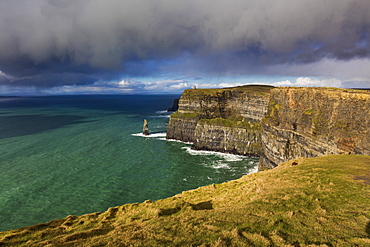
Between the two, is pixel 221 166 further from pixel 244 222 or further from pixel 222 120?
pixel 244 222

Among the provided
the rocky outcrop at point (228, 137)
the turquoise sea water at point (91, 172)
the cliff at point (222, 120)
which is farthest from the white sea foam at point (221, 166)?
the cliff at point (222, 120)

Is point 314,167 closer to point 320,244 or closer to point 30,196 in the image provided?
point 320,244

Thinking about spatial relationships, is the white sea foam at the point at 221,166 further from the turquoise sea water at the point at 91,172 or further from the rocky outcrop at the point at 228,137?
the rocky outcrop at the point at 228,137

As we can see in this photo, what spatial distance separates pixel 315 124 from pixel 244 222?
1501 inches

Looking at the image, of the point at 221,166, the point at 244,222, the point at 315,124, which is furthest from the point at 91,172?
the point at 315,124

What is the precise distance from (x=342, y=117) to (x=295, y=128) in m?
12.0

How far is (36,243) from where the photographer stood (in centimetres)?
1375

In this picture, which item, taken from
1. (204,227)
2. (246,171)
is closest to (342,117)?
(246,171)

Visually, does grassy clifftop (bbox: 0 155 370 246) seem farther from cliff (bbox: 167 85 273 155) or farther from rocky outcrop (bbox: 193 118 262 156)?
cliff (bbox: 167 85 273 155)

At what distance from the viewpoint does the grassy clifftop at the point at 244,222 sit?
1273 cm

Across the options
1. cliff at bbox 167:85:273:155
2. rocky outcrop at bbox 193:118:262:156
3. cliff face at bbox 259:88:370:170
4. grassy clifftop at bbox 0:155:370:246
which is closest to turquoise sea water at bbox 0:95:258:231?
rocky outcrop at bbox 193:118:262:156

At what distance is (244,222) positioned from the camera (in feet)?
49.6

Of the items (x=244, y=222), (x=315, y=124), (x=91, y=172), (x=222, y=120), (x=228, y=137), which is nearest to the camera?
(x=244, y=222)

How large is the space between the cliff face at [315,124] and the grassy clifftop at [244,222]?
47.2 feet
